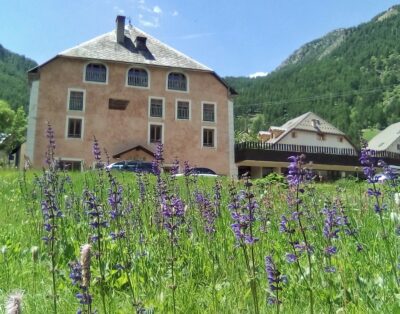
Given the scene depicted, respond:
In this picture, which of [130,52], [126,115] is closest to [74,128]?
[126,115]

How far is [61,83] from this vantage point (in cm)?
4109

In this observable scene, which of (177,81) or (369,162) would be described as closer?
(369,162)

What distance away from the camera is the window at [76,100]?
41250mm

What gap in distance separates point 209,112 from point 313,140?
2799 centimetres

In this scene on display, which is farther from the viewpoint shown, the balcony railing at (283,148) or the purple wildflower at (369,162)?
the balcony railing at (283,148)

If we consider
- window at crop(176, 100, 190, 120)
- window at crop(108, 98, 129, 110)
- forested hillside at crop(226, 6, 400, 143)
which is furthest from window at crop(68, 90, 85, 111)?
forested hillside at crop(226, 6, 400, 143)

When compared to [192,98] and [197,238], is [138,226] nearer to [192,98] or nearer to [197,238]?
[197,238]

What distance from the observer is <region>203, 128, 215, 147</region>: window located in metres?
43.5

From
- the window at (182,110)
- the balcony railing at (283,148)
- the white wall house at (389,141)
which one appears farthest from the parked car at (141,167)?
the white wall house at (389,141)

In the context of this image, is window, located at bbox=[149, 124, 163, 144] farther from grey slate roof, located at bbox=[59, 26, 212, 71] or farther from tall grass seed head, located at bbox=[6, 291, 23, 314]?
tall grass seed head, located at bbox=[6, 291, 23, 314]

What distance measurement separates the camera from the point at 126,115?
1666 inches

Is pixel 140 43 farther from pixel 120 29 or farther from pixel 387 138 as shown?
pixel 387 138

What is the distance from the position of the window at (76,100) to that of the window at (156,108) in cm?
670

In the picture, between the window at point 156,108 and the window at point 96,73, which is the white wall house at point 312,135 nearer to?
the window at point 156,108
